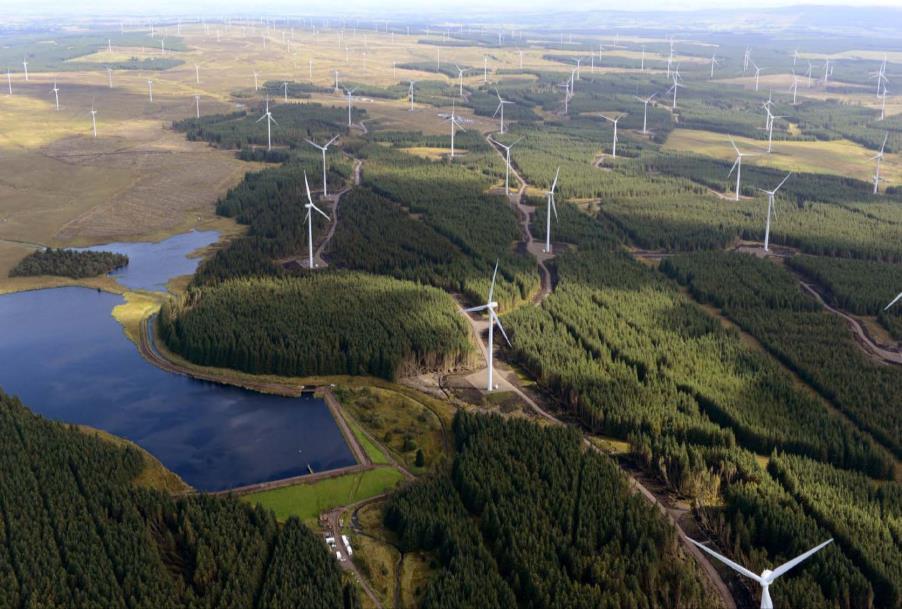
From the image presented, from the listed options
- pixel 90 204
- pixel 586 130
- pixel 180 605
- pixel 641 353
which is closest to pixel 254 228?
pixel 90 204

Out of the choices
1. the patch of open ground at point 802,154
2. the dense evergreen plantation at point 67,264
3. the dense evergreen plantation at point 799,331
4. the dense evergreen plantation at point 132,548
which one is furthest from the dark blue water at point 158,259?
the patch of open ground at point 802,154

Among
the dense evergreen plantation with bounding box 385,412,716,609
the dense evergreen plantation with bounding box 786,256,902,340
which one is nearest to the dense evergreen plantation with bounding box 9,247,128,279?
the dense evergreen plantation with bounding box 385,412,716,609

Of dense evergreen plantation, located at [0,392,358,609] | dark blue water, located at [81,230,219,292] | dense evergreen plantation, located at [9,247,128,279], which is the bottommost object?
dense evergreen plantation, located at [0,392,358,609]

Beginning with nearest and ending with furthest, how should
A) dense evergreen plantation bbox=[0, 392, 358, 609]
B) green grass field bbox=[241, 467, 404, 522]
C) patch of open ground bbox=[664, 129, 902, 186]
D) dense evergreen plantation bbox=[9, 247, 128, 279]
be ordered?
1. dense evergreen plantation bbox=[0, 392, 358, 609]
2. green grass field bbox=[241, 467, 404, 522]
3. dense evergreen plantation bbox=[9, 247, 128, 279]
4. patch of open ground bbox=[664, 129, 902, 186]

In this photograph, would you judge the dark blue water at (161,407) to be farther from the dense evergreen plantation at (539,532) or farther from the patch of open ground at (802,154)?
the patch of open ground at (802,154)

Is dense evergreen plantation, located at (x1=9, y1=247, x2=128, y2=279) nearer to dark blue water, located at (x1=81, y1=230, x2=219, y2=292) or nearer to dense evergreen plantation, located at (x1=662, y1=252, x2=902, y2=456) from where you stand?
dark blue water, located at (x1=81, y1=230, x2=219, y2=292)

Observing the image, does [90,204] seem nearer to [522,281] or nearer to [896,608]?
[522,281]
